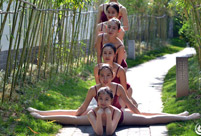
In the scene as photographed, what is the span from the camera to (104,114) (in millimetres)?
5652

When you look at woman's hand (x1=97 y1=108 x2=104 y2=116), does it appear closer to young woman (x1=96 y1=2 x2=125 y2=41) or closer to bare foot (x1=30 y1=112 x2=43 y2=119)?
bare foot (x1=30 y1=112 x2=43 y2=119)

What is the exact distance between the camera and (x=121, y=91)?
602 centimetres

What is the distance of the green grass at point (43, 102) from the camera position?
580 cm

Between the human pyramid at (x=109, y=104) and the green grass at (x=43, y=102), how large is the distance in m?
0.28

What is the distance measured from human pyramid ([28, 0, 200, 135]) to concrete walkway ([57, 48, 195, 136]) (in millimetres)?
140

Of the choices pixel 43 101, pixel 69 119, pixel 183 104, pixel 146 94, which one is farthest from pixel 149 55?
pixel 69 119

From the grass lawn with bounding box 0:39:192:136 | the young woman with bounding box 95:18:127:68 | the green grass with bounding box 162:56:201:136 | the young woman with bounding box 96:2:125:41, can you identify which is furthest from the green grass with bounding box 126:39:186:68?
the young woman with bounding box 95:18:127:68

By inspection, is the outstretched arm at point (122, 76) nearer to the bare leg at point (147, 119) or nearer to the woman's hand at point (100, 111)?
the bare leg at point (147, 119)

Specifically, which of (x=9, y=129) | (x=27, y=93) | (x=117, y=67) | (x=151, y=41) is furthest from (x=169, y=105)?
(x=151, y=41)

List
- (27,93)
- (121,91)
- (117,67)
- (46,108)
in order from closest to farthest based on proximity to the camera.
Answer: (121,91) < (117,67) < (46,108) < (27,93)

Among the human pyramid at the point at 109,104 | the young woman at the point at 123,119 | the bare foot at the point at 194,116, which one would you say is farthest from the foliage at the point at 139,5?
the bare foot at the point at 194,116

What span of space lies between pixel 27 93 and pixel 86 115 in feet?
5.83

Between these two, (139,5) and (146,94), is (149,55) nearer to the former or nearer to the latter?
(139,5)

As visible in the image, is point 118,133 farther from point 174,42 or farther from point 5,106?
point 174,42
